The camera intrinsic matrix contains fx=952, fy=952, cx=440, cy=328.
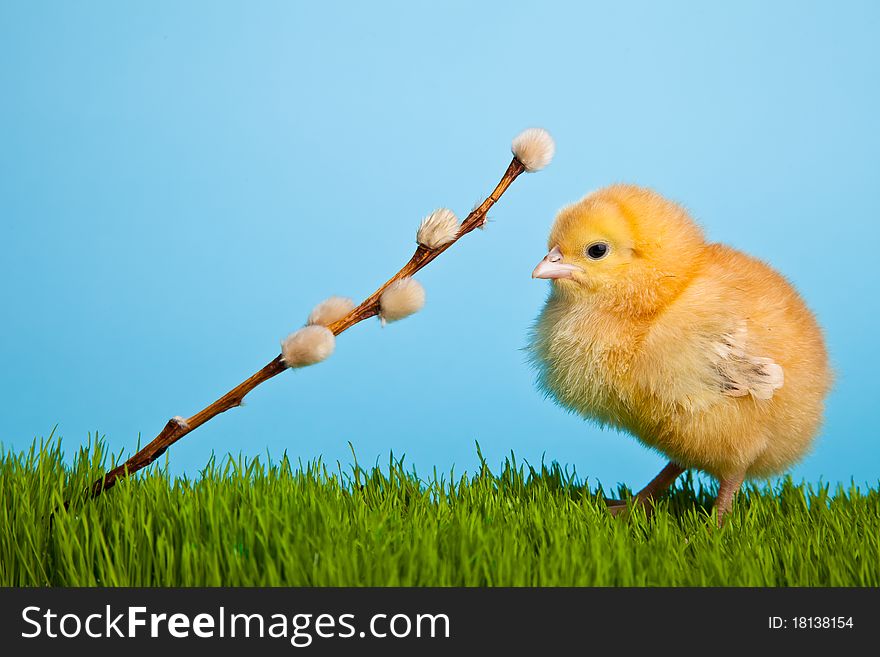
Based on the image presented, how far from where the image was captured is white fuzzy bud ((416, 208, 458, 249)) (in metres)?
1.79

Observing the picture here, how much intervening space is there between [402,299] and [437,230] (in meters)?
0.16

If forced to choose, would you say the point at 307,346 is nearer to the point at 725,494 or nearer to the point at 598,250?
the point at 598,250

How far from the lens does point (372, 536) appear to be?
1769 millimetres

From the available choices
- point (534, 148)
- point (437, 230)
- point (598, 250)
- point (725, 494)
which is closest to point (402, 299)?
point (437, 230)

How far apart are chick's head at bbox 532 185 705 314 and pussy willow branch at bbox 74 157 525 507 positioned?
23 cm

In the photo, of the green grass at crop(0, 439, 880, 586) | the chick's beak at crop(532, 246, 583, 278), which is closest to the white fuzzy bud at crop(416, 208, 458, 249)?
the chick's beak at crop(532, 246, 583, 278)

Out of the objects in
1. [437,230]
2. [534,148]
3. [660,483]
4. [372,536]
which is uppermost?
[534,148]

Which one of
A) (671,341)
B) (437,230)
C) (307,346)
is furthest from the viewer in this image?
(671,341)

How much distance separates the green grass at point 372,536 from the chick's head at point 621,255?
483 millimetres

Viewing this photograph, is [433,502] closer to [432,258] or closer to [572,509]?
[572,509]

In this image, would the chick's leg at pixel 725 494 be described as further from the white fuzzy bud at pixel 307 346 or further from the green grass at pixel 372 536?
the white fuzzy bud at pixel 307 346

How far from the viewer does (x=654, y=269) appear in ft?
6.70

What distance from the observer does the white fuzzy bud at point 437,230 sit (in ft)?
5.87
